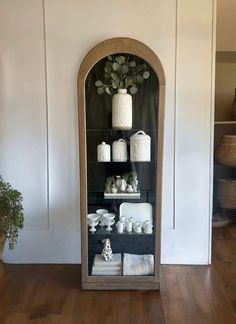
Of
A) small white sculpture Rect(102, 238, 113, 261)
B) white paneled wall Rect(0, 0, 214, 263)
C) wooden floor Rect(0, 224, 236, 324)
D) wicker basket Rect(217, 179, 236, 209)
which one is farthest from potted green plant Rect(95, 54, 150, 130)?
wicker basket Rect(217, 179, 236, 209)

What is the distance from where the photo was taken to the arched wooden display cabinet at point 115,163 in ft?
7.17

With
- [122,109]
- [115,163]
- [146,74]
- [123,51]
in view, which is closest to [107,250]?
[115,163]

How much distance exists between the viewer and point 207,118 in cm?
252

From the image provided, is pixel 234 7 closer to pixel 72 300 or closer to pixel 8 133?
pixel 8 133

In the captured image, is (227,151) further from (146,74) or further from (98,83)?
(98,83)

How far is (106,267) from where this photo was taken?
90.0 inches

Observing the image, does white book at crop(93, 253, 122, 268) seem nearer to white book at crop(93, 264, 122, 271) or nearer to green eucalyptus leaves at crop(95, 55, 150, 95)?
white book at crop(93, 264, 122, 271)

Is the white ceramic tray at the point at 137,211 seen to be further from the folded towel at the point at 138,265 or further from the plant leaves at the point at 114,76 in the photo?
the plant leaves at the point at 114,76

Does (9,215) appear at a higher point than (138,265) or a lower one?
higher

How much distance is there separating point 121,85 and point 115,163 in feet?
1.79

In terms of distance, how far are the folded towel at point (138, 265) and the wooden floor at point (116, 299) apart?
0.13 meters

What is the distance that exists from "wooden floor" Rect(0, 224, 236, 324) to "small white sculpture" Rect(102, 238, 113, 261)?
0.23 metres

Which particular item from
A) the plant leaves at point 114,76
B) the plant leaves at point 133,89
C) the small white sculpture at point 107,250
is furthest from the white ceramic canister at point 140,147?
the small white sculpture at point 107,250

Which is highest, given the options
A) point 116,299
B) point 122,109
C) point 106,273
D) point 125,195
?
point 122,109
